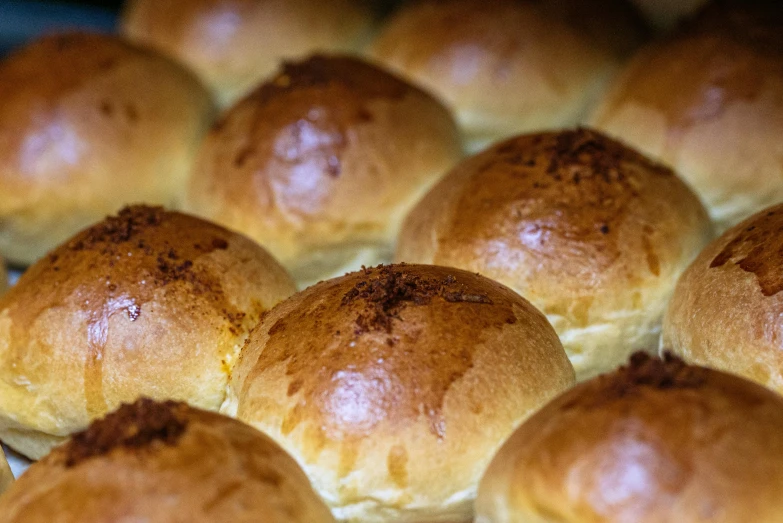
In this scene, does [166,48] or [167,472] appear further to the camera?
[166,48]

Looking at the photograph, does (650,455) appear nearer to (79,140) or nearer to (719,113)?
(719,113)

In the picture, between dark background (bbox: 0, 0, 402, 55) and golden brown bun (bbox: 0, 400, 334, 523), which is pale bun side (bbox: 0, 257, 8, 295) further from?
dark background (bbox: 0, 0, 402, 55)

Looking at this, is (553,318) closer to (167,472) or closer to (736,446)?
(736,446)

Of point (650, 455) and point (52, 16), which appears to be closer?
point (650, 455)

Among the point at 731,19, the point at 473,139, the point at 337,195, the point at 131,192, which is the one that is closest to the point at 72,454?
the point at 337,195

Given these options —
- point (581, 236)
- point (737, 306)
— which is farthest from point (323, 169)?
point (737, 306)

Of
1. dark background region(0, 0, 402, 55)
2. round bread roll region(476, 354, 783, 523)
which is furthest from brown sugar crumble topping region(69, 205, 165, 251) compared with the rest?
dark background region(0, 0, 402, 55)

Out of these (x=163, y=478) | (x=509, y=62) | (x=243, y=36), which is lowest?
(x=163, y=478)
